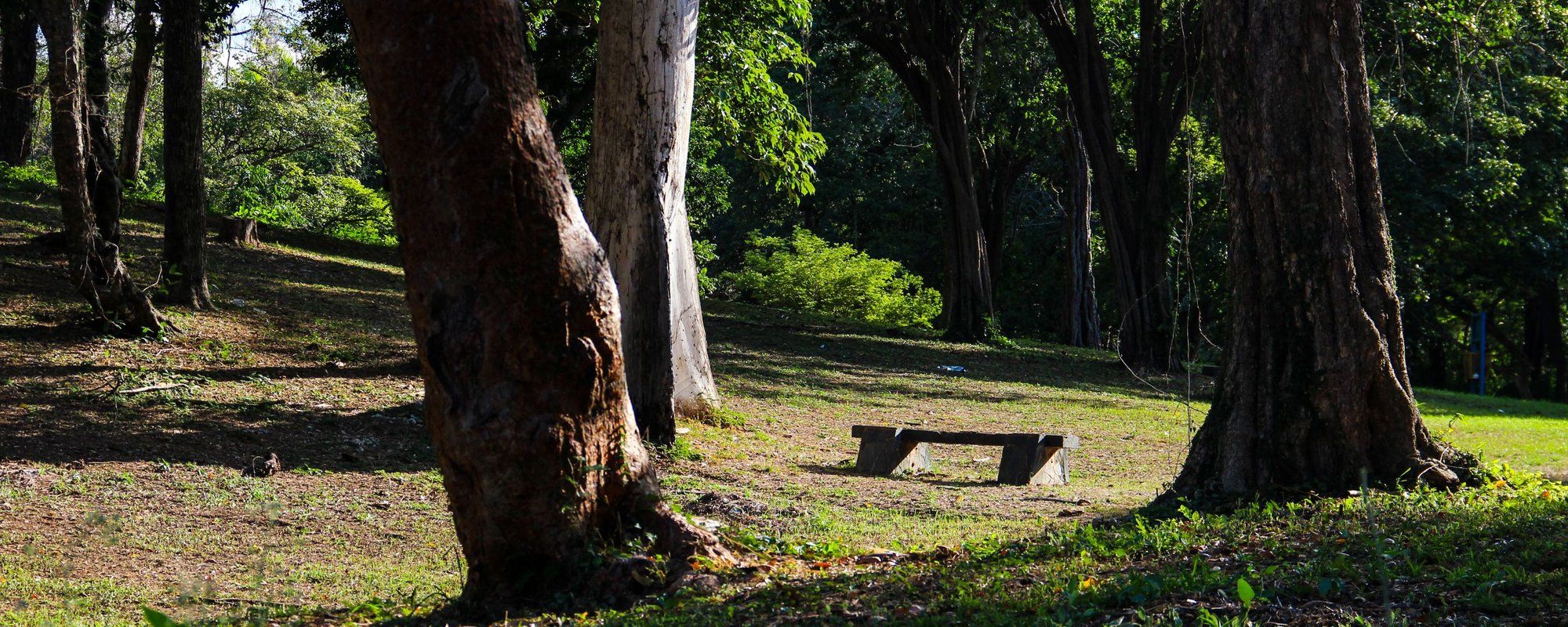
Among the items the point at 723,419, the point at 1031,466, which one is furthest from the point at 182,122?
the point at 1031,466

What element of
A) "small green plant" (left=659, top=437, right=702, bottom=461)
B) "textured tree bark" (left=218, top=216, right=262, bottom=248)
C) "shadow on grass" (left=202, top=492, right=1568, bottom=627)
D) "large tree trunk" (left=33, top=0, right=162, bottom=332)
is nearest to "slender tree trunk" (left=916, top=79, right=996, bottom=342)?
"textured tree bark" (left=218, top=216, right=262, bottom=248)

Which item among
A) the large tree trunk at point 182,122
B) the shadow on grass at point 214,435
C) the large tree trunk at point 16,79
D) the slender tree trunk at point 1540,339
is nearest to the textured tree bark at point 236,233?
the large tree trunk at point 16,79

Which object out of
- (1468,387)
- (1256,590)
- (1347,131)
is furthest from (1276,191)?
(1468,387)

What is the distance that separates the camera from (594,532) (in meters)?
4.77

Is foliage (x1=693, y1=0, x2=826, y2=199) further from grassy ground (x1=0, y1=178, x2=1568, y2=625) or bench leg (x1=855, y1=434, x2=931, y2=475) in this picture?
bench leg (x1=855, y1=434, x2=931, y2=475)

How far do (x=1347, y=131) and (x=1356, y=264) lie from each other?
2.33ft

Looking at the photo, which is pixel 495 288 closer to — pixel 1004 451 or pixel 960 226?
pixel 1004 451

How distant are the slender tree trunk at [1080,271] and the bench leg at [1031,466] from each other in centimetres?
1895

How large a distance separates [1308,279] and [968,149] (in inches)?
638

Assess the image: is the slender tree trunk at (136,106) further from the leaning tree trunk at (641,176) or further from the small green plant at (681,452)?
the small green plant at (681,452)

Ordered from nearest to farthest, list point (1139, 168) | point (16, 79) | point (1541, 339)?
point (16, 79), point (1139, 168), point (1541, 339)

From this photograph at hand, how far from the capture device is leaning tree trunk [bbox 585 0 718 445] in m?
9.32

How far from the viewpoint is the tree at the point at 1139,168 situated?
1927 cm

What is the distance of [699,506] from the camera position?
7191 mm
